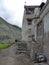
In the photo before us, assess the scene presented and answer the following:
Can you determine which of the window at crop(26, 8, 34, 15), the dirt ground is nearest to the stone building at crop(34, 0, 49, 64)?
the dirt ground

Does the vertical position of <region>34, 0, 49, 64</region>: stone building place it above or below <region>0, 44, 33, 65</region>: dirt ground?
above

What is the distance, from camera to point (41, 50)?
13.9m

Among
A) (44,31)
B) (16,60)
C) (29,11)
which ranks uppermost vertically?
(29,11)

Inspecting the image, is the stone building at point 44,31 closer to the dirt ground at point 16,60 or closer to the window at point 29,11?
the dirt ground at point 16,60

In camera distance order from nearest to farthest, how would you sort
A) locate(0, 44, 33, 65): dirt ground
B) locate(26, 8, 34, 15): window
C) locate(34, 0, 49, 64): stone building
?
locate(34, 0, 49, 64): stone building < locate(0, 44, 33, 65): dirt ground < locate(26, 8, 34, 15): window

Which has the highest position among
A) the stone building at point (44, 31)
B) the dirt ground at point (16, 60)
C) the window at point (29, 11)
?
the window at point (29, 11)

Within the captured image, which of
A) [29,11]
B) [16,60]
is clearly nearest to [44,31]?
[16,60]

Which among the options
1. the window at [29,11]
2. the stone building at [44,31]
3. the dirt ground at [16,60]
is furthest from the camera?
the window at [29,11]

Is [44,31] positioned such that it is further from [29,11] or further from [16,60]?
[29,11]

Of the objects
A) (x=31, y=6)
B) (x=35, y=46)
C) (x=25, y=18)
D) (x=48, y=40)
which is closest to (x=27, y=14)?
(x=25, y=18)

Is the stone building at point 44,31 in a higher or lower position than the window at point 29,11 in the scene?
lower

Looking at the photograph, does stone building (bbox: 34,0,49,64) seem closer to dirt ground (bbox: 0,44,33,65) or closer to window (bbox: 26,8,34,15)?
dirt ground (bbox: 0,44,33,65)

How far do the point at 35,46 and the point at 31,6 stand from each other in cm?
2727

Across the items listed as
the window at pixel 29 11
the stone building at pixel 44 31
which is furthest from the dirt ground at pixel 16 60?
the window at pixel 29 11
